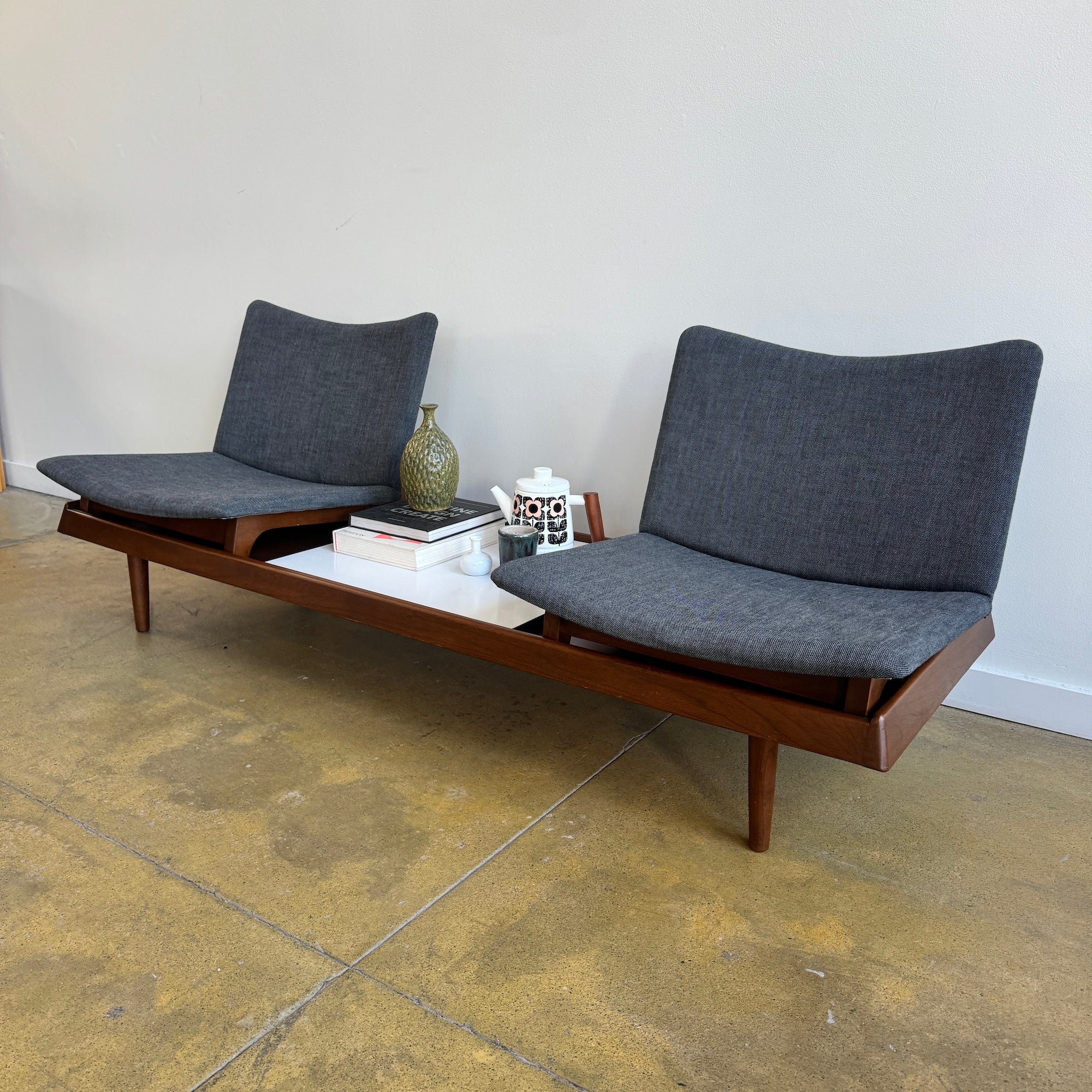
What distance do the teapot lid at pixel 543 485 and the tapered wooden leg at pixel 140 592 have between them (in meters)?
1.00

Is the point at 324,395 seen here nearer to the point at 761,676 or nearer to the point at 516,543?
the point at 516,543

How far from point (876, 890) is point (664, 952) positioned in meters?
0.38

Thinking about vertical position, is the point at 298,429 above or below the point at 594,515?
above

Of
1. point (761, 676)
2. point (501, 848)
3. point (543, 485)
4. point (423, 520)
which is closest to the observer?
point (761, 676)

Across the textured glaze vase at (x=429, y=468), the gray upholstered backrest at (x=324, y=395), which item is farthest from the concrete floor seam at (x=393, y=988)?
the gray upholstered backrest at (x=324, y=395)

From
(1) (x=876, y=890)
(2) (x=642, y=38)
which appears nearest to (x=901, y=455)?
(1) (x=876, y=890)

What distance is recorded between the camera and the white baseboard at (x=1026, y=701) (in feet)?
6.20

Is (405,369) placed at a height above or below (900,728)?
above

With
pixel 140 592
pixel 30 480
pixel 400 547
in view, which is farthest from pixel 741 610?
pixel 30 480

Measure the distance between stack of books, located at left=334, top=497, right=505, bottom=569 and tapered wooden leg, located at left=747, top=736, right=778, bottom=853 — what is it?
2.75 feet

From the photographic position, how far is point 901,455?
1.72m

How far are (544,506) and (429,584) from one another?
310mm

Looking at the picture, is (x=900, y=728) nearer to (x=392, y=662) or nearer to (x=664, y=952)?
(x=664, y=952)

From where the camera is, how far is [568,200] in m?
2.27
